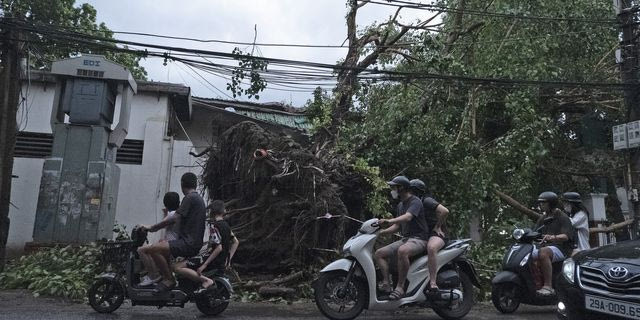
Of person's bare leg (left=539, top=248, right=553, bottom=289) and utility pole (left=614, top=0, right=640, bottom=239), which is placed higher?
utility pole (left=614, top=0, right=640, bottom=239)

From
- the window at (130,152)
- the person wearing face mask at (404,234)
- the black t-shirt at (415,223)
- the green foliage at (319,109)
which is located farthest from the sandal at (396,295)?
the window at (130,152)

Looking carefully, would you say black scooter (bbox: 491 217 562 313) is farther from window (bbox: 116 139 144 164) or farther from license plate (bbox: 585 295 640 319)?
window (bbox: 116 139 144 164)

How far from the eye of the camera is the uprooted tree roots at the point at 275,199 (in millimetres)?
8789

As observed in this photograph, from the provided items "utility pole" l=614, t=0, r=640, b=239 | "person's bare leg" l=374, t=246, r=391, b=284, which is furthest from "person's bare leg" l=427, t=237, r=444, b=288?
"utility pole" l=614, t=0, r=640, b=239

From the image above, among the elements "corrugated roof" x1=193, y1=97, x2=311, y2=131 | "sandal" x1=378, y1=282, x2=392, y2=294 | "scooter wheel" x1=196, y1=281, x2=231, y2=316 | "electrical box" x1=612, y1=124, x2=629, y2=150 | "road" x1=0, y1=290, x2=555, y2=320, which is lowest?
"road" x1=0, y1=290, x2=555, y2=320

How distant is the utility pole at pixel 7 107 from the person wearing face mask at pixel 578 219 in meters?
8.92

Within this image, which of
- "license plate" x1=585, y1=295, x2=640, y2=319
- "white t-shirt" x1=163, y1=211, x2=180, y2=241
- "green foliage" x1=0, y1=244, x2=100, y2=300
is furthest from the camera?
"green foliage" x1=0, y1=244, x2=100, y2=300

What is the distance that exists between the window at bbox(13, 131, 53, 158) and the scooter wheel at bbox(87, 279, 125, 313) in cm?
687

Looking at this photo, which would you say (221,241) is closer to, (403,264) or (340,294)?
(340,294)

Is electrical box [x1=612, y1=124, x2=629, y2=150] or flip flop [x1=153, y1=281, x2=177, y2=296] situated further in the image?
electrical box [x1=612, y1=124, x2=629, y2=150]

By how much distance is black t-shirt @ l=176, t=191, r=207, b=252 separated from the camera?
A: 6.12 metres

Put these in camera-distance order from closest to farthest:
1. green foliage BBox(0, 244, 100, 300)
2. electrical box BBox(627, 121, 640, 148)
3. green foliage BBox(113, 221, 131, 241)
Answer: green foliage BBox(0, 244, 100, 300), electrical box BBox(627, 121, 640, 148), green foliage BBox(113, 221, 131, 241)

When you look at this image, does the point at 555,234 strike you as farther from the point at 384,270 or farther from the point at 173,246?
the point at 173,246

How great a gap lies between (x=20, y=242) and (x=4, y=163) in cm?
301
